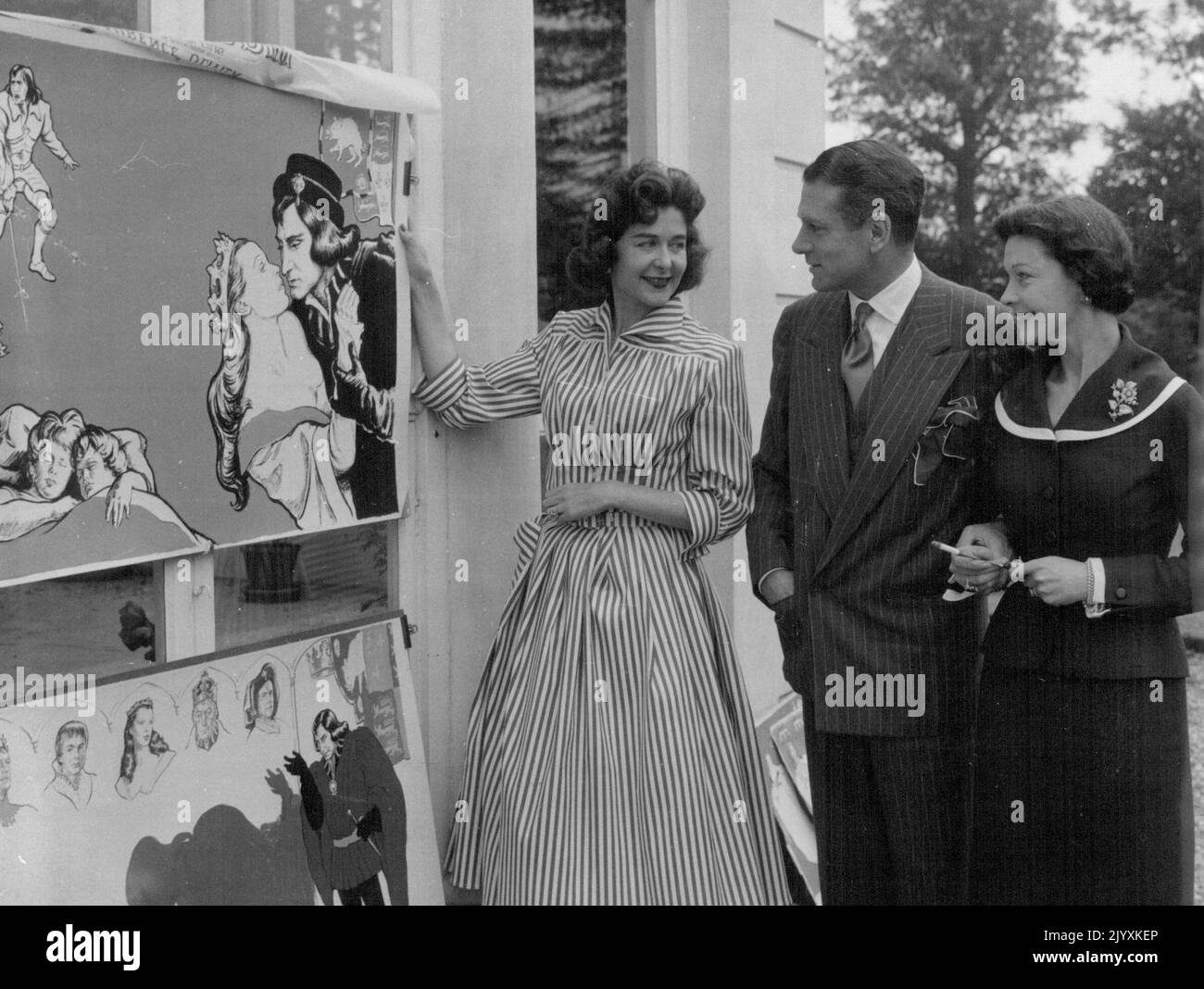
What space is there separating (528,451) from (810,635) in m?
0.86

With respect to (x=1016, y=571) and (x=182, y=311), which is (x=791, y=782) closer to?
(x=1016, y=571)

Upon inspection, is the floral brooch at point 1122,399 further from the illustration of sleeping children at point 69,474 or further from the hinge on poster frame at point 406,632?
the illustration of sleeping children at point 69,474

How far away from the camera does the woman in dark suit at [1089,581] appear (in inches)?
97.8

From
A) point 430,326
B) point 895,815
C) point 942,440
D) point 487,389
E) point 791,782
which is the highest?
point 430,326

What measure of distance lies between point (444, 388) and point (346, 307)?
300mm

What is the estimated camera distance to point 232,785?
249 centimetres

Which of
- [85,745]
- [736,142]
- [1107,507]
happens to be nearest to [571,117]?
[736,142]

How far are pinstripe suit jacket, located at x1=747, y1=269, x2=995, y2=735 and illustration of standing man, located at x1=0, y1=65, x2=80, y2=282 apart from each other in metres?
1.49

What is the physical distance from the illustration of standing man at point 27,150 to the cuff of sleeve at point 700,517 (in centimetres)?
133

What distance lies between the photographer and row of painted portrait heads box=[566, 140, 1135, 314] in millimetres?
2543

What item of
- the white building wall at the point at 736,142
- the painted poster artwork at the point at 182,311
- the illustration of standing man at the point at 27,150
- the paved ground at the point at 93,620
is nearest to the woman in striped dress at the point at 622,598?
the painted poster artwork at the point at 182,311

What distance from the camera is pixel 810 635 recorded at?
109 inches

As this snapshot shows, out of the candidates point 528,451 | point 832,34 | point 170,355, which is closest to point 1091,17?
point 832,34
